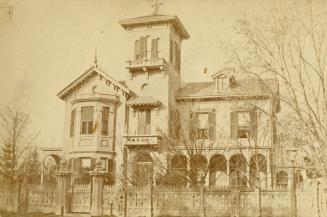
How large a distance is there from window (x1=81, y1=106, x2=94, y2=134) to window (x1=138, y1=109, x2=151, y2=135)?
207cm

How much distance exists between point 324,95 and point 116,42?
686 centimetres

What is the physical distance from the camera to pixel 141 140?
816 inches

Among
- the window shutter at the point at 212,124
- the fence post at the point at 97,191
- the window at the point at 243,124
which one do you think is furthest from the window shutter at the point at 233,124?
the fence post at the point at 97,191

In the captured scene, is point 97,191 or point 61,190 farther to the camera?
point 61,190

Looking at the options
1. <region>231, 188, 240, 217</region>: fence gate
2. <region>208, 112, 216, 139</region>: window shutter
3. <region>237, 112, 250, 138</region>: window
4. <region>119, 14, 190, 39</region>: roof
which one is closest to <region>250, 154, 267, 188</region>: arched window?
<region>237, 112, 250, 138</region>: window

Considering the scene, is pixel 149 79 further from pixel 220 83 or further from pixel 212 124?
pixel 212 124

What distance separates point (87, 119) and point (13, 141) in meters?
3.66

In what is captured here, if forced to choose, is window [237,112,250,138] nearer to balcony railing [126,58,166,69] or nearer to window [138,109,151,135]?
window [138,109,151,135]

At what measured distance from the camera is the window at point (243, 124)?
20.7 m

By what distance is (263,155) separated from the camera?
2014 cm

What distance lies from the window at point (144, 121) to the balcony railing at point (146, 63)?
6.36ft

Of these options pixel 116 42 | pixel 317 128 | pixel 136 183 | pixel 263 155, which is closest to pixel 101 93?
pixel 136 183

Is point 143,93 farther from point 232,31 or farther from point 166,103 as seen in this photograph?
point 232,31

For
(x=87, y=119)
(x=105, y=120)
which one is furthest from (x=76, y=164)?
(x=105, y=120)
